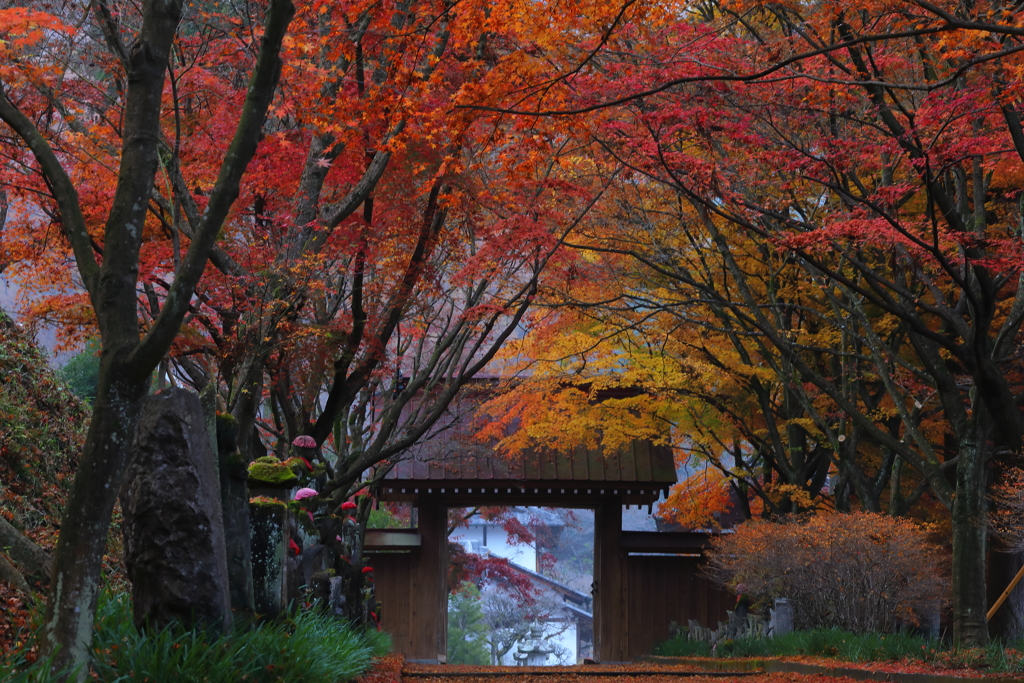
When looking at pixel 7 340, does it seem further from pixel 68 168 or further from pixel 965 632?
pixel 965 632

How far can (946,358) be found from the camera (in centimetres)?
1461

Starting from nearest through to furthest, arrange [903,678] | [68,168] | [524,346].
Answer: [903,678]
[68,168]
[524,346]

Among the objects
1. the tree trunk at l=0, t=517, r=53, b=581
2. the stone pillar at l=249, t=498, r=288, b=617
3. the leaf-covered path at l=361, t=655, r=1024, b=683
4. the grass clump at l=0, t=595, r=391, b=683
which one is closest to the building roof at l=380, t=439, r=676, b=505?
the leaf-covered path at l=361, t=655, r=1024, b=683

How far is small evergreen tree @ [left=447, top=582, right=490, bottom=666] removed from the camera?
94.9ft

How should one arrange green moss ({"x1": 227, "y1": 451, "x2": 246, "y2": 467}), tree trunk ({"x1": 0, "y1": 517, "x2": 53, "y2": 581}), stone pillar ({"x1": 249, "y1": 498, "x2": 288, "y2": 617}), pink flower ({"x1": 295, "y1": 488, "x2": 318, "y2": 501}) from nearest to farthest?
1. green moss ({"x1": 227, "y1": 451, "x2": 246, "y2": 467})
2. tree trunk ({"x1": 0, "y1": 517, "x2": 53, "y2": 581})
3. stone pillar ({"x1": 249, "y1": 498, "x2": 288, "y2": 617})
4. pink flower ({"x1": 295, "y1": 488, "x2": 318, "y2": 501})

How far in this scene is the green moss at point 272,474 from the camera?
6.89 metres

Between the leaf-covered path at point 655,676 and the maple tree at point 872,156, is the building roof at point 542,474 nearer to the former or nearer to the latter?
the maple tree at point 872,156

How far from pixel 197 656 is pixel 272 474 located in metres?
2.28

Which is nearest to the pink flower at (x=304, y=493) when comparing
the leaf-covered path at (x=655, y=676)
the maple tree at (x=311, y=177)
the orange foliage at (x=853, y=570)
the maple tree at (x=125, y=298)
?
the maple tree at (x=311, y=177)

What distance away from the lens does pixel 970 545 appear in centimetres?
967

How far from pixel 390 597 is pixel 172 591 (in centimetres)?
1414

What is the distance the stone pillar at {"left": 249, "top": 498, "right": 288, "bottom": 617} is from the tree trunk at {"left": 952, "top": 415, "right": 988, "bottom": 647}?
721 centimetres

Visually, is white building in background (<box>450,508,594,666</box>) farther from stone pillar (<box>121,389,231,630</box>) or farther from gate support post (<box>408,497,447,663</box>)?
stone pillar (<box>121,389,231,630</box>)

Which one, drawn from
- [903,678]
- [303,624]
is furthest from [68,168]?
[903,678]
